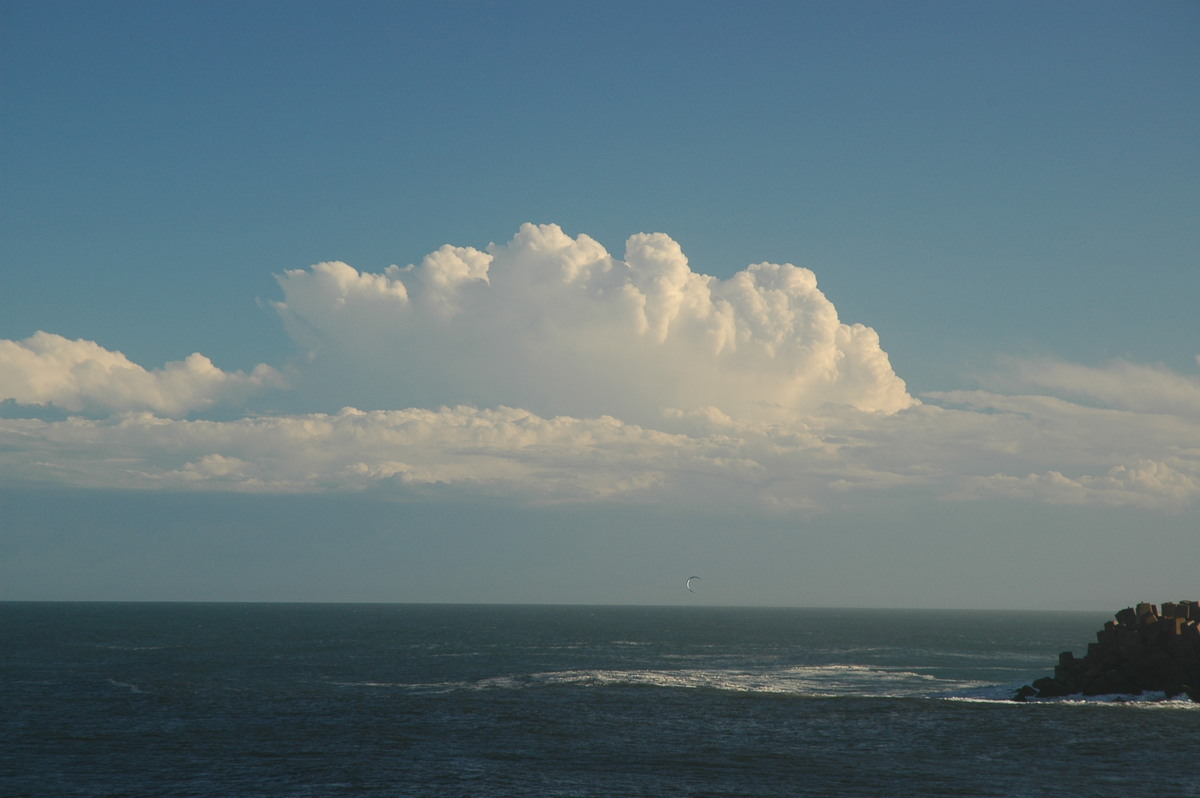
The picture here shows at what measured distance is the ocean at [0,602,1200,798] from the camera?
40.5m

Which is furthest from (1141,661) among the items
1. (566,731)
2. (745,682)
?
(566,731)

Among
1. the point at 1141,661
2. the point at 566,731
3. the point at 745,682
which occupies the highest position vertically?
the point at 1141,661

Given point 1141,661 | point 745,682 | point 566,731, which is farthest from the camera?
point 745,682

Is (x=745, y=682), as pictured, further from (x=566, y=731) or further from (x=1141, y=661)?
(x=566, y=731)

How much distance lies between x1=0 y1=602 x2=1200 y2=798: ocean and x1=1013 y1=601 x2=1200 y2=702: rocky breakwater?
300cm

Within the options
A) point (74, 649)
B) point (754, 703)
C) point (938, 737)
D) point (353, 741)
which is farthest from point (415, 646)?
point (938, 737)

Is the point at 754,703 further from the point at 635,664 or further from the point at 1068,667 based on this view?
the point at 635,664

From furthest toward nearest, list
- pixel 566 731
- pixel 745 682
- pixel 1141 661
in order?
pixel 745 682, pixel 1141 661, pixel 566 731

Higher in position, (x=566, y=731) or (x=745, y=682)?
(x=566, y=731)

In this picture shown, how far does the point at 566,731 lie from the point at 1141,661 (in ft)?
135

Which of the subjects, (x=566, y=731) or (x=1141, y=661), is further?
(x=1141, y=661)

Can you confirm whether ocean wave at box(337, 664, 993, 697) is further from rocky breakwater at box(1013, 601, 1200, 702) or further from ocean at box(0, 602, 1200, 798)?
rocky breakwater at box(1013, 601, 1200, 702)

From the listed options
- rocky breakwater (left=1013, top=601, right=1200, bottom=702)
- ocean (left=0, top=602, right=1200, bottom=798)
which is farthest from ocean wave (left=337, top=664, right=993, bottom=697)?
rocky breakwater (left=1013, top=601, right=1200, bottom=702)

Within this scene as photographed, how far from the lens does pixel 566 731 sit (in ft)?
174
